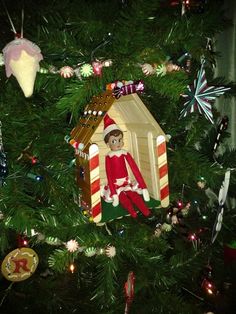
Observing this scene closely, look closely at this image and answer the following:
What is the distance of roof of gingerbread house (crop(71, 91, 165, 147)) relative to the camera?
2.45 feet

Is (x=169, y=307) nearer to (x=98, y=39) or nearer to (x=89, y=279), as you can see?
(x=89, y=279)

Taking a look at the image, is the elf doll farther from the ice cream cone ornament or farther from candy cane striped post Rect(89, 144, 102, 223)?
the ice cream cone ornament

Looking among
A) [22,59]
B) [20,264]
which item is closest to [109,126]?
[22,59]

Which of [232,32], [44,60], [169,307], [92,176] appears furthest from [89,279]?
[232,32]

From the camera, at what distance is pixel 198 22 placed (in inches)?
29.1

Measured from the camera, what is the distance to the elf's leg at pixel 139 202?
0.83 metres

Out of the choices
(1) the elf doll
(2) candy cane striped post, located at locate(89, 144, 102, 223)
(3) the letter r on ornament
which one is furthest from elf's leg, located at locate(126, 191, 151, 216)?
(3) the letter r on ornament

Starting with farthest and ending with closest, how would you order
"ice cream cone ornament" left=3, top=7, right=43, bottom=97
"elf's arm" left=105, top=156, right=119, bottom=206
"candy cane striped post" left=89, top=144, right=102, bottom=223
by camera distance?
"elf's arm" left=105, top=156, right=119, bottom=206
"candy cane striped post" left=89, top=144, right=102, bottom=223
"ice cream cone ornament" left=3, top=7, right=43, bottom=97

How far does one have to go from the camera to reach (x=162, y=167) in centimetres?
82

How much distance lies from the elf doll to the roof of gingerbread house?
7 cm

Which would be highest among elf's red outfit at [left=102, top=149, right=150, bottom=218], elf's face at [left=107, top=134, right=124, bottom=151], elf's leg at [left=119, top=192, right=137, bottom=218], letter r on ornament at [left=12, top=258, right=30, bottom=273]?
elf's face at [left=107, top=134, right=124, bottom=151]

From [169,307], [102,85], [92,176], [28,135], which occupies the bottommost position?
[169,307]

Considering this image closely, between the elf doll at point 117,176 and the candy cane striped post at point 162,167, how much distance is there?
57 millimetres

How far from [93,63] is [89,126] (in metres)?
0.16
